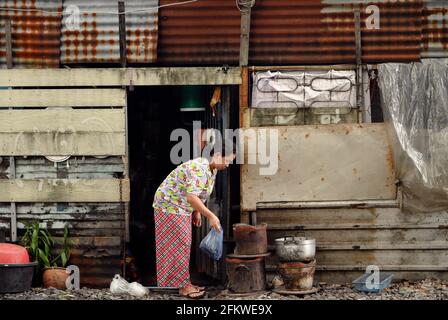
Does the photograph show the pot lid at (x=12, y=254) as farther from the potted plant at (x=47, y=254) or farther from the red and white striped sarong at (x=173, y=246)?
the red and white striped sarong at (x=173, y=246)

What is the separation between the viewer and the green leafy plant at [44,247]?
9.96 m

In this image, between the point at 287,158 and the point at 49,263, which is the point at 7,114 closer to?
the point at 49,263

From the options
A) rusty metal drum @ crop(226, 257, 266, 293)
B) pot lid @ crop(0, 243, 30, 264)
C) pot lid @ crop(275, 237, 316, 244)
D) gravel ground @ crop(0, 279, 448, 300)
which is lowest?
gravel ground @ crop(0, 279, 448, 300)

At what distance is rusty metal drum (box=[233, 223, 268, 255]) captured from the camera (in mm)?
9352

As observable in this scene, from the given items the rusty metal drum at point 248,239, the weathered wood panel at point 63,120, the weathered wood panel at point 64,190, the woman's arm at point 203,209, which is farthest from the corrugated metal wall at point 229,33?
the rusty metal drum at point 248,239

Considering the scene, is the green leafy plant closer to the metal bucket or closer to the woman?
the woman

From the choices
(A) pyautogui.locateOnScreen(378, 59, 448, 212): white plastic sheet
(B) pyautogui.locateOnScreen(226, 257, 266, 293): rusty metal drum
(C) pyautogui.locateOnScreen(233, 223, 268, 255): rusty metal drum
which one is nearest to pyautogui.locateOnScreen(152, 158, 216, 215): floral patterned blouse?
(C) pyautogui.locateOnScreen(233, 223, 268, 255): rusty metal drum

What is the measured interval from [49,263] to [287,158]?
3463 mm

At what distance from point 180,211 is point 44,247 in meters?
2.11

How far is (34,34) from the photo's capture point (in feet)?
33.5

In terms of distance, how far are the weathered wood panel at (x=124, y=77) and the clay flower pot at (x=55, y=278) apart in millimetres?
2477

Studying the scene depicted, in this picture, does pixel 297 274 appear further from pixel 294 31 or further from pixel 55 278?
pixel 294 31

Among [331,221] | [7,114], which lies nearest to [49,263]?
[7,114]

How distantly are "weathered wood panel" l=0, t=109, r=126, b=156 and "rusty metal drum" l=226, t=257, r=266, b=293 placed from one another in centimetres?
223
